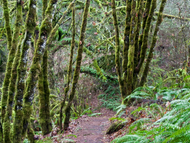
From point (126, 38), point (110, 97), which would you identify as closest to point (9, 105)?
point (126, 38)

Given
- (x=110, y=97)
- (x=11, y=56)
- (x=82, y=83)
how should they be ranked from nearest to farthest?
(x=11, y=56) → (x=82, y=83) → (x=110, y=97)

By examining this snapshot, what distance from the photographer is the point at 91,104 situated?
11.4 metres

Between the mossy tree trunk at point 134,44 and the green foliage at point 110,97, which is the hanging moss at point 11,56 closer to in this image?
the mossy tree trunk at point 134,44

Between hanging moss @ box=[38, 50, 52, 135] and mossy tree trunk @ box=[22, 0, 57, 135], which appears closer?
mossy tree trunk @ box=[22, 0, 57, 135]

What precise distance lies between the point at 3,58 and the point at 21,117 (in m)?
9.80

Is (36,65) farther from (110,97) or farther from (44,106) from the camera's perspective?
(110,97)

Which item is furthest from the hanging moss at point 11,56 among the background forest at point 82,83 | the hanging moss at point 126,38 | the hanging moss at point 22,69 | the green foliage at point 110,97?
the green foliage at point 110,97

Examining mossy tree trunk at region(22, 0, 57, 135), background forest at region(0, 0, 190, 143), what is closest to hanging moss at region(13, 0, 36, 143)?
background forest at region(0, 0, 190, 143)

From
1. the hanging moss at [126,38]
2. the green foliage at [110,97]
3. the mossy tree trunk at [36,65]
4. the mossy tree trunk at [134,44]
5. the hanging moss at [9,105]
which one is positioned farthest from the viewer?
the green foliage at [110,97]

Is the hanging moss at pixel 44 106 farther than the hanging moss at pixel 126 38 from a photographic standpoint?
→ Yes

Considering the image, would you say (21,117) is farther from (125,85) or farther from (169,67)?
(169,67)

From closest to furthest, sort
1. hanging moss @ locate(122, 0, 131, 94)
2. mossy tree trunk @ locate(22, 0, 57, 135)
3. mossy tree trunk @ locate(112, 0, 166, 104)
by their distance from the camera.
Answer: mossy tree trunk @ locate(22, 0, 57, 135)
mossy tree trunk @ locate(112, 0, 166, 104)
hanging moss @ locate(122, 0, 131, 94)

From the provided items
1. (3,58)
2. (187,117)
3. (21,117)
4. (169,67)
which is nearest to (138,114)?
(187,117)

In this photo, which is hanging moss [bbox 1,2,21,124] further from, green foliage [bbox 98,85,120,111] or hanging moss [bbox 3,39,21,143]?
green foliage [bbox 98,85,120,111]
